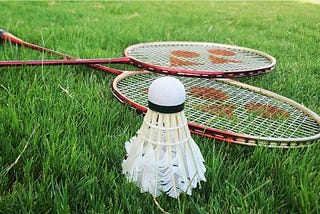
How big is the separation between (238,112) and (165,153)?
0.71 m

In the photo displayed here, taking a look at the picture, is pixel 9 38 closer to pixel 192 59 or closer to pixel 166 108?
pixel 192 59

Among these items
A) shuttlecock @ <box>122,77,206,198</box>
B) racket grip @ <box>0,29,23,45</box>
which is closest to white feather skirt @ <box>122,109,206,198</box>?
shuttlecock @ <box>122,77,206,198</box>

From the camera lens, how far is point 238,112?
1.63 metres

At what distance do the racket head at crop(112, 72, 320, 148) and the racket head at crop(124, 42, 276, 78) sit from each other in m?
0.09

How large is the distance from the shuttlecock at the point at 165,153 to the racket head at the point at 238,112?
30 centimetres

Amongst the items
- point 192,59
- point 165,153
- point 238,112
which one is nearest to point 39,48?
point 192,59

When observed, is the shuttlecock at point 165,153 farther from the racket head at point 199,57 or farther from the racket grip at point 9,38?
the racket grip at point 9,38

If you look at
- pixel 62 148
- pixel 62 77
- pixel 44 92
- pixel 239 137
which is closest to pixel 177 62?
pixel 62 77

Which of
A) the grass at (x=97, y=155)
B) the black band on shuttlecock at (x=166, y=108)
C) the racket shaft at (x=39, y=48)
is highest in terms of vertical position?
the black band on shuttlecock at (x=166, y=108)

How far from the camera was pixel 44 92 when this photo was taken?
5.43 ft

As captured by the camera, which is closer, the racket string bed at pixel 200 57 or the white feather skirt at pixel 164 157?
the white feather skirt at pixel 164 157

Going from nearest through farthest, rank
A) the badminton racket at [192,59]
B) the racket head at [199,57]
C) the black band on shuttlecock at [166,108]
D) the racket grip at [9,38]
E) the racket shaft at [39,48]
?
the black band on shuttlecock at [166,108], the badminton racket at [192,59], the racket head at [199,57], the racket shaft at [39,48], the racket grip at [9,38]

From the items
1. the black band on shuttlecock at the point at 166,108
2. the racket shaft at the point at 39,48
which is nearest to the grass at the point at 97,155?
the racket shaft at the point at 39,48

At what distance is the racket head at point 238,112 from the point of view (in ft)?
4.25
